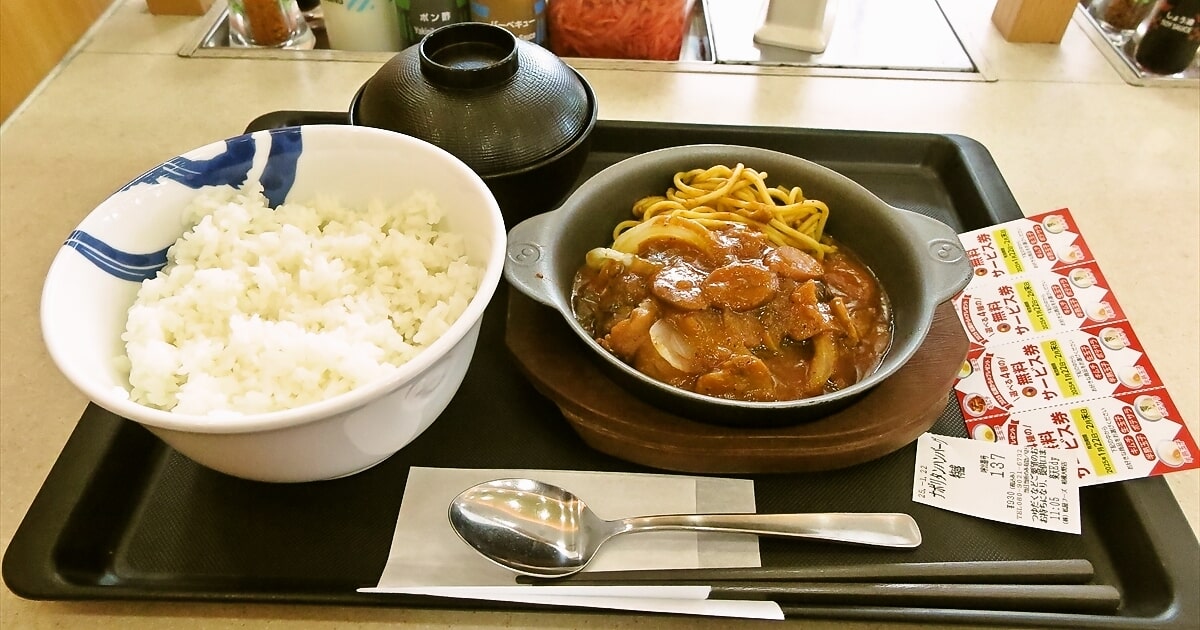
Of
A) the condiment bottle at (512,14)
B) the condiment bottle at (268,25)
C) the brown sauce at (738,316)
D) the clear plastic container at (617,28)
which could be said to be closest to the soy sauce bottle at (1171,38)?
the clear plastic container at (617,28)

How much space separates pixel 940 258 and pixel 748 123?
82 cm

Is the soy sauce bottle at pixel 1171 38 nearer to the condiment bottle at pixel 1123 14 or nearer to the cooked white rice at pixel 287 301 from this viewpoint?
the condiment bottle at pixel 1123 14

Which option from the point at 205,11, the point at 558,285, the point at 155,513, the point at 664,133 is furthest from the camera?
the point at 205,11

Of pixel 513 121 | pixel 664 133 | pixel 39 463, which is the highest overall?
pixel 513 121

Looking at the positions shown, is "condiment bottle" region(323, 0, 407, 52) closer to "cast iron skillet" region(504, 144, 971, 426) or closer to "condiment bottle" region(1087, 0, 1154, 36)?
"cast iron skillet" region(504, 144, 971, 426)

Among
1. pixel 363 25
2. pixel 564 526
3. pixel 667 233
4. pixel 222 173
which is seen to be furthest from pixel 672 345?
pixel 363 25

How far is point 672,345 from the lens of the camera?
46.4 inches

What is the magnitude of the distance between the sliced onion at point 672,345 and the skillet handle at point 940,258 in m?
0.38

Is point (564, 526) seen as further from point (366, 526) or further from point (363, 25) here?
point (363, 25)

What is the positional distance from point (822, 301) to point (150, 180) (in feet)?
3.53

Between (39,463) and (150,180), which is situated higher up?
(150,180)

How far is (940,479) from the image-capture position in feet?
3.68

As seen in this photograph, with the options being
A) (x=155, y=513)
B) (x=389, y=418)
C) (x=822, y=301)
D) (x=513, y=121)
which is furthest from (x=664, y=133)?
(x=155, y=513)

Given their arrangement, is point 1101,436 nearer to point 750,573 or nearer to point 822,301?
point 822,301
